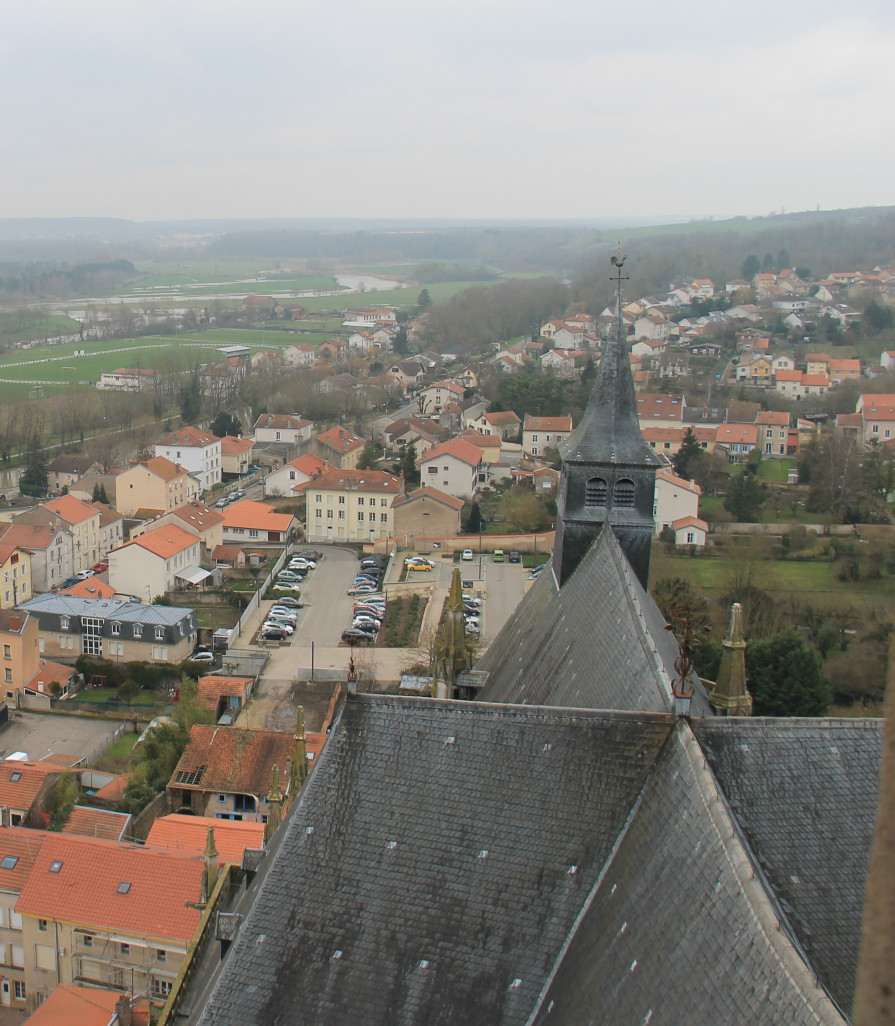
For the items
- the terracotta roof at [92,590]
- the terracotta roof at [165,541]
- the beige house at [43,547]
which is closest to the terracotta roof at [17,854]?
the terracotta roof at [92,590]

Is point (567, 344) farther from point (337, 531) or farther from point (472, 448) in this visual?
point (337, 531)

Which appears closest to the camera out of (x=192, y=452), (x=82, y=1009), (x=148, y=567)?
(x=82, y=1009)

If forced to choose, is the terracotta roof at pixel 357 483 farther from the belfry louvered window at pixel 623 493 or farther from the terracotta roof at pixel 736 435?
the belfry louvered window at pixel 623 493

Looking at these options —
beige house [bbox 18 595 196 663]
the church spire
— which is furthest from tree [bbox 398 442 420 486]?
the church spire

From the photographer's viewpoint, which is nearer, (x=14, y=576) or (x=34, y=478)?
(x=14, y=576)

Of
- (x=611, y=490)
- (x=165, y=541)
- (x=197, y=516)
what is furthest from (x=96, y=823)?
(x=197, y=516)

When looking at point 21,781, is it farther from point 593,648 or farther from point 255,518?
point 255,518
